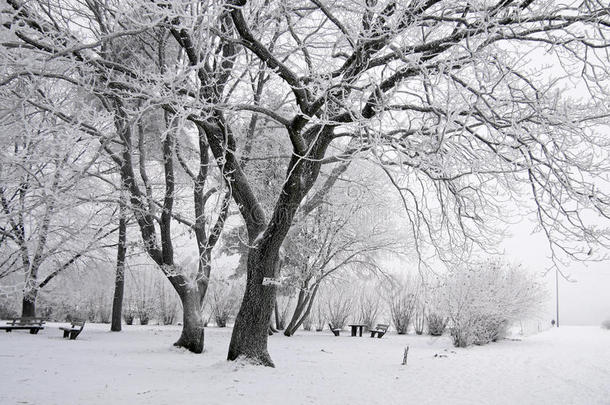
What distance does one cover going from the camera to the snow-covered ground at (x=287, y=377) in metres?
5.96

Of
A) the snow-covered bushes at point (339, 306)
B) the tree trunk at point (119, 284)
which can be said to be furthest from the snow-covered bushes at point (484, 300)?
the tree trunk at point (119, 284)

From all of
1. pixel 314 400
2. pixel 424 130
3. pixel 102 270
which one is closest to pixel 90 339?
pixel 102 270

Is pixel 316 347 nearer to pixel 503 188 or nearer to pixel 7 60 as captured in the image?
pixel 503 188

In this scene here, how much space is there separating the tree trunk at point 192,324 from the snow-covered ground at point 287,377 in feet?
0.99

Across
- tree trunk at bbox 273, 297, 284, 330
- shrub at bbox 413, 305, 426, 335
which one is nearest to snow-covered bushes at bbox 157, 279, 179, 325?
tree trunk at bbox 273, 297, 284, 330

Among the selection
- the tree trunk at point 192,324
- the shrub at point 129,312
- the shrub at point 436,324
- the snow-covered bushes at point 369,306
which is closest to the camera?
the tree trunk at point 192,324

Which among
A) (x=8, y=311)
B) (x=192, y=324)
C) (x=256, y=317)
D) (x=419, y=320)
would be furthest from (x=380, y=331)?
(x=8, y=311)

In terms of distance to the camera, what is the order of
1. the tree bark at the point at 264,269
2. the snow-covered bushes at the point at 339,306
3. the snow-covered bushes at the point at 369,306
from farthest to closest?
the snow-covered bushes at the point at 369,306
the snow-covered bushes at the point at 339,306
the tree bark at the point at 264,269

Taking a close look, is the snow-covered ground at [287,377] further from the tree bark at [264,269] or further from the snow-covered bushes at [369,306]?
the snow-covered bushes at [369,306]

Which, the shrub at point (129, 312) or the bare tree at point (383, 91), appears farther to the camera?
the shrub at point (129, 312)

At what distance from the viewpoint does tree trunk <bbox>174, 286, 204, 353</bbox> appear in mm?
10453

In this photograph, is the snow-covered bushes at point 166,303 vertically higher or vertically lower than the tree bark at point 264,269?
lower

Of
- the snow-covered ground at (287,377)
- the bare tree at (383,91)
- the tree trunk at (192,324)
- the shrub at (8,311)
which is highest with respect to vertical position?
the bare tree at (383,91)

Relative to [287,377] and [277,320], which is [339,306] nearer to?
[277,320]
